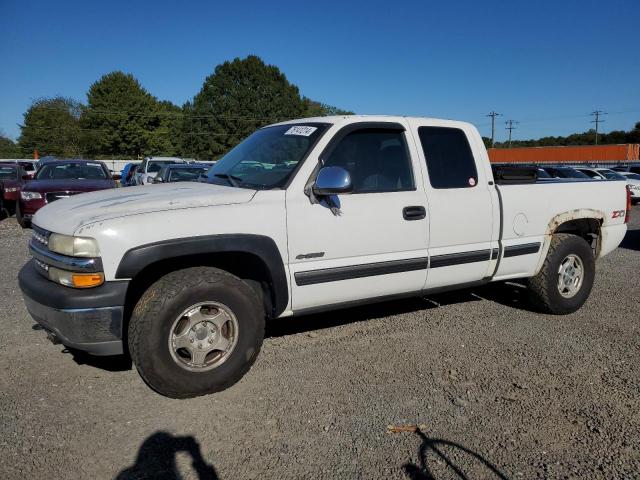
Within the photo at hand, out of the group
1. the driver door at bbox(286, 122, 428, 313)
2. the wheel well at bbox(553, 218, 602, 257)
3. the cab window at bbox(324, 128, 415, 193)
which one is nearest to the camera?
the driver door at bbox(286, 122, 428, 313)

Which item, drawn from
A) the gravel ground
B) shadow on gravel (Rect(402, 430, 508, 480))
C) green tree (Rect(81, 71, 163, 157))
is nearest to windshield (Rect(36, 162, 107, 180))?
the gravel ground

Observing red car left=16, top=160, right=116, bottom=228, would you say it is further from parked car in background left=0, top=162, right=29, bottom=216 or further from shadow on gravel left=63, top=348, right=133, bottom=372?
shadow on gravel left=63, top=348, right=133, bottom=372

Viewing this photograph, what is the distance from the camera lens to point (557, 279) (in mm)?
5164

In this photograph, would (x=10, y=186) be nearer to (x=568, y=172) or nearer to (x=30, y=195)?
(x=30, y=195)

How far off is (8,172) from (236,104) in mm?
48727

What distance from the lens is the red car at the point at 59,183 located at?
35.0 ft

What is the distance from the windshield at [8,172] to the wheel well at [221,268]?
15545mm

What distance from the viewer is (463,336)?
4652 millimetres

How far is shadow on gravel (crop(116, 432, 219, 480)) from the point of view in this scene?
260cm

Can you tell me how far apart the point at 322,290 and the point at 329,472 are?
4.64 feet

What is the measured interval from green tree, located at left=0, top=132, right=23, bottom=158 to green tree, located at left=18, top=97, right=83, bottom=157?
263 cm

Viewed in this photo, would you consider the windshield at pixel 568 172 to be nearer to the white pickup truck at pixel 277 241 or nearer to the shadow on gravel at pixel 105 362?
the white pickup truck at pixel 277 241

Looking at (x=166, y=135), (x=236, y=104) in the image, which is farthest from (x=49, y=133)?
(x=236, y=104)

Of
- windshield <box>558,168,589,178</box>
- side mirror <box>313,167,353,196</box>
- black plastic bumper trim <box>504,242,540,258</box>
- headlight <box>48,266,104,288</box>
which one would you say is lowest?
black plastic bumper trim <box>504,242,540,258</box>
